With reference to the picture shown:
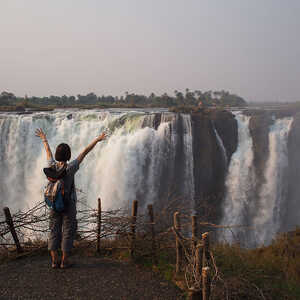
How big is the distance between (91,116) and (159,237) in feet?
35.2

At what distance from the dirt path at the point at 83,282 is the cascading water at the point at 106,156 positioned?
8.33 meters

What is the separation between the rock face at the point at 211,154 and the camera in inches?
531

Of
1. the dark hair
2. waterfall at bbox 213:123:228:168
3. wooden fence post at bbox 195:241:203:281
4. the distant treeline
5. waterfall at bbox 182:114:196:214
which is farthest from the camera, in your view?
the distant treeline

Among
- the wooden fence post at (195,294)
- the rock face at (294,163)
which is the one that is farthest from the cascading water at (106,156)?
the wooden fence post at (195,294)

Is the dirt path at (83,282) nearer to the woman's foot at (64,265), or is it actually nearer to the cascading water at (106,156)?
the woman's foot at (64,265)

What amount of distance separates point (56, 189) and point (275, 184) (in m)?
12.8

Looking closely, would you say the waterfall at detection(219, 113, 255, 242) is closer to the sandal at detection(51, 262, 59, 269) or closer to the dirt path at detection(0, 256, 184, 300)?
the dirt path at detection(0, 256, 184, 300)

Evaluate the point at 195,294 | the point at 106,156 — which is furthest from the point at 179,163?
the point at 195,294

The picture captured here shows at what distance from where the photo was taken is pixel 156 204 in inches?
475

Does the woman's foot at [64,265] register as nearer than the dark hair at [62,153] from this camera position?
No

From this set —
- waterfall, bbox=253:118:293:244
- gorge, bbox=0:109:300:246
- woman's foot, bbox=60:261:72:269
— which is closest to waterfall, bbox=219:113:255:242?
gorge, bbox=0:109:300:246

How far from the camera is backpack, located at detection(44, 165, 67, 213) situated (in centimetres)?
302

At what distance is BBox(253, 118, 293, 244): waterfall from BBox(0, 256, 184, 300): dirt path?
11101mm

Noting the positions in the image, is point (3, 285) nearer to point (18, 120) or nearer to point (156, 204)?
point (156, 204)
